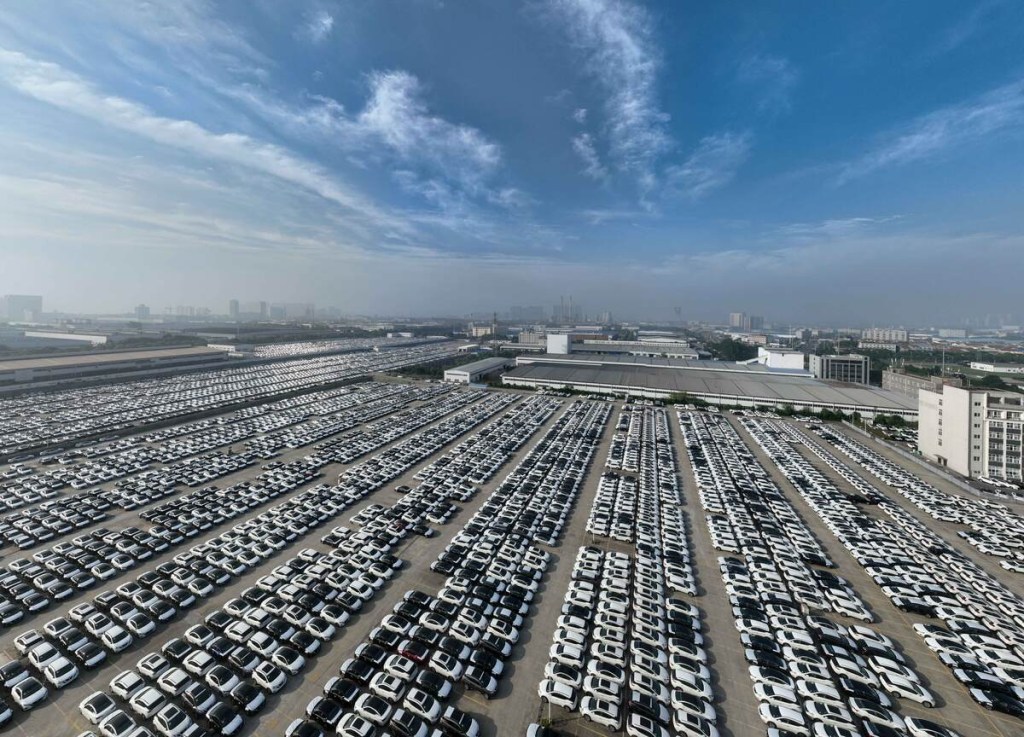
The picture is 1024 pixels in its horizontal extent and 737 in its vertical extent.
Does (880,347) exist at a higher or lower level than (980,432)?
higher

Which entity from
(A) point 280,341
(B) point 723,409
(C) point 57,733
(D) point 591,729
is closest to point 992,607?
(D) point 591,729

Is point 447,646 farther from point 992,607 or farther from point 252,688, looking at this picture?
point 992,607

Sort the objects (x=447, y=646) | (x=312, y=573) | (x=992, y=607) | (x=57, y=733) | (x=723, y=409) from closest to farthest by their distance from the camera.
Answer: (x=57, y=733) → (x=447, y=646) → (x=992, y=607) → (x=312, y=573) → (x=723, y=409)

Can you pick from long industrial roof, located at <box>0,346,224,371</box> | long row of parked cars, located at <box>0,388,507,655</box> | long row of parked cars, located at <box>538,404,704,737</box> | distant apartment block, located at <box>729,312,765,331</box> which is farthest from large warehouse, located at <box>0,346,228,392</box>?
distant apartment block, located at <box>729,312,765,331</box>

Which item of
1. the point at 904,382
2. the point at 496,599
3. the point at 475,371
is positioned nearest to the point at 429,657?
the point at 496,599

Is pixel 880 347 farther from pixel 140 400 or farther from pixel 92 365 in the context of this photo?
pixel 92 365

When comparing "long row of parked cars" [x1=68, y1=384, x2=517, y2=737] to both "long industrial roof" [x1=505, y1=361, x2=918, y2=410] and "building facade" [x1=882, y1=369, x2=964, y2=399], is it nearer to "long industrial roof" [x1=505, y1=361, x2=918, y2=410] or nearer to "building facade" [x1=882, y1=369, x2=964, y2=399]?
"long industrial roof" [x1=505, y1=361, x2=918, y2=410]
